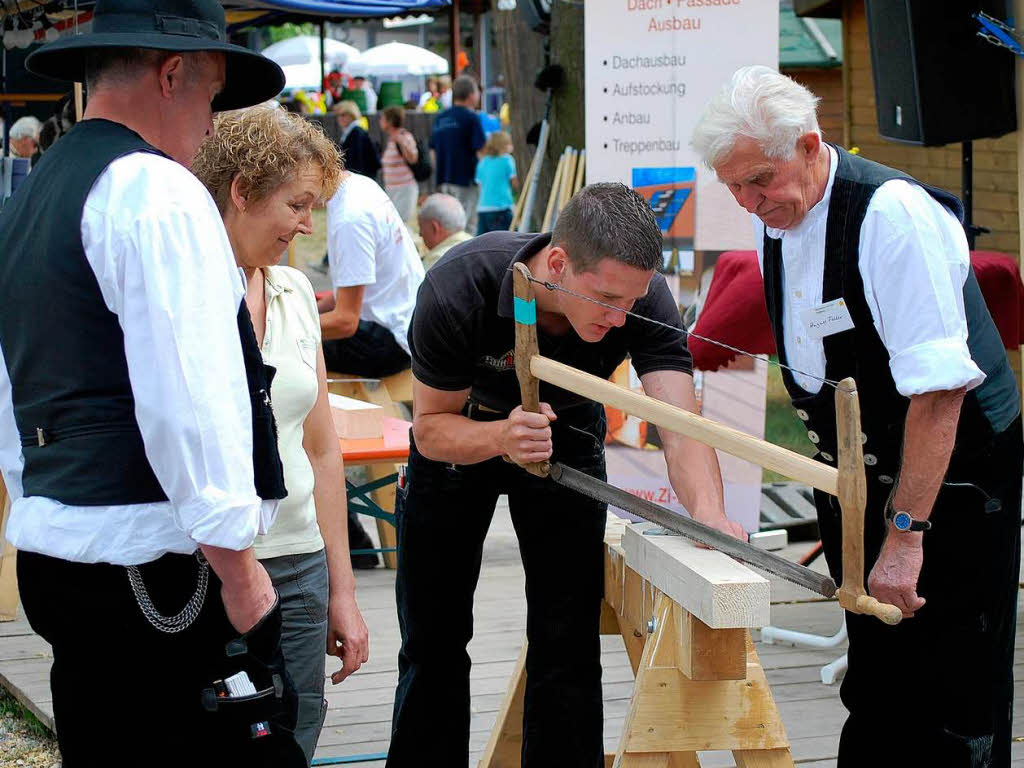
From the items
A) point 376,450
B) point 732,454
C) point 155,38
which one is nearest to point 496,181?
point 376,450

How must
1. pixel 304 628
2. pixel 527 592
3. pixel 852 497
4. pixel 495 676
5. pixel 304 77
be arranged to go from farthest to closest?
pixel 304 77, pixel 495 676, pixel 527 592, pixel 304 628, pixel 852 497

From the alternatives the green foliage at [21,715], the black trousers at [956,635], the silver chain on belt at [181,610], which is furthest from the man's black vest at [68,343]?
the green foliage at [21,715]

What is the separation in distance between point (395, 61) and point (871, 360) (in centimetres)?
1816

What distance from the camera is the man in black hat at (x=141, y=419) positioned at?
4.60 feet

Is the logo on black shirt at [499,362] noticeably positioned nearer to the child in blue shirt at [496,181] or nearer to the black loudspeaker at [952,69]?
the black loudspeaker at [952,69]

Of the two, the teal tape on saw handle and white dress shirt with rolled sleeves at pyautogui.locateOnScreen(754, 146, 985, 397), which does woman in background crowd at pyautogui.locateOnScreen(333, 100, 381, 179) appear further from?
white dress shirt with rolled sleeves at pyautogui.locateOnScreen(754, 146, 985, 397)

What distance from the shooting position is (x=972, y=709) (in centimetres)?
226

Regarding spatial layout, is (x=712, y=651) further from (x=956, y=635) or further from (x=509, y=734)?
(x=509, y=734)

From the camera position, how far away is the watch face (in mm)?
2082

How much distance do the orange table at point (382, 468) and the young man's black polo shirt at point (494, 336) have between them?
136 cm

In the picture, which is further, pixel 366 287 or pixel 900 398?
pixel 366 287

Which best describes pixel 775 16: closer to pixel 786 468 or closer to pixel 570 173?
pixel 570 173

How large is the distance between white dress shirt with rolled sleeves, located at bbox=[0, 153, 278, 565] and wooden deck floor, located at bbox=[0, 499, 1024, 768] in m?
1.87

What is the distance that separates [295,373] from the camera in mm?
2148
